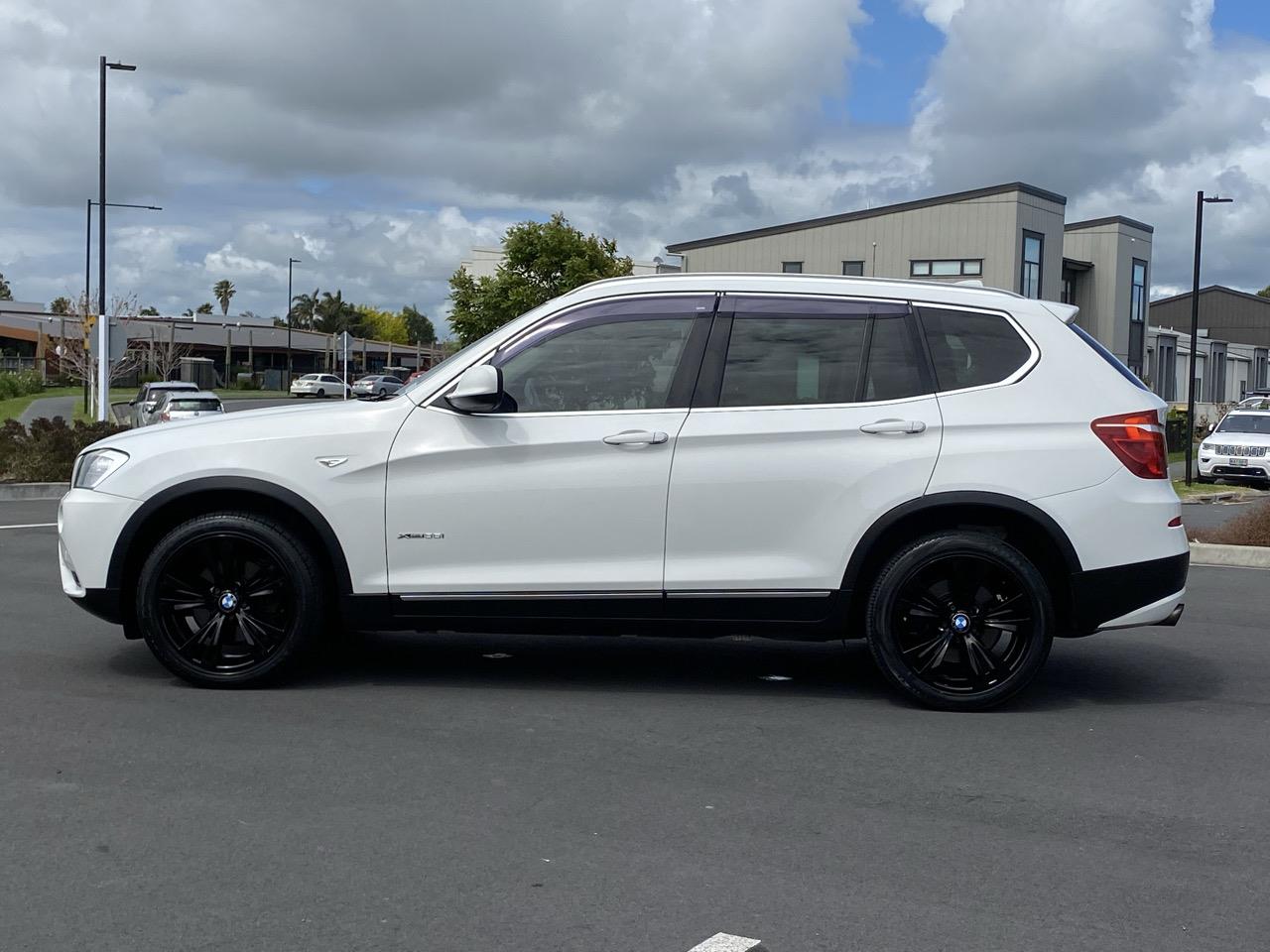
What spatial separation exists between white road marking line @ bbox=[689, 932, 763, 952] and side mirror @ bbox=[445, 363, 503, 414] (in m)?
3.03

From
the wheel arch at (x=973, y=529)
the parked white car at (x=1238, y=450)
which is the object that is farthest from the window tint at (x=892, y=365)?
the parked white car at (x=1238, y=450)

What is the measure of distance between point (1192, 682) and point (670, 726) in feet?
9.55

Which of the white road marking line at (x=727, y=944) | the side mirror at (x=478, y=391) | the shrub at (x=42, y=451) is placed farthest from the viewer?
the shrub at (x=42, y=451)

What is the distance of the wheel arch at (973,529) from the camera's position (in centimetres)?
621

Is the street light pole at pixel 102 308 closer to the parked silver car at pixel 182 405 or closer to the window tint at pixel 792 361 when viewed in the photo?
the parked silver car at pixel 182 405

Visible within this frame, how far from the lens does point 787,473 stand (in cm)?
621

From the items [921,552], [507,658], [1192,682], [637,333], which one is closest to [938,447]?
[921,552]

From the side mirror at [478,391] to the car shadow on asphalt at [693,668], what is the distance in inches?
55.2

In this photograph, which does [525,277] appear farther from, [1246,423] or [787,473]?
[787,473]

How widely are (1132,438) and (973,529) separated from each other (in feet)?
2.62

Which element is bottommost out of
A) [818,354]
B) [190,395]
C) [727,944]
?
[727,944]

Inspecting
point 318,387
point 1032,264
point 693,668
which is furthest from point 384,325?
point 693,668

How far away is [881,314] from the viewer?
6.46 m

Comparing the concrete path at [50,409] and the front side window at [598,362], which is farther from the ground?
the front side window at [598,362]
